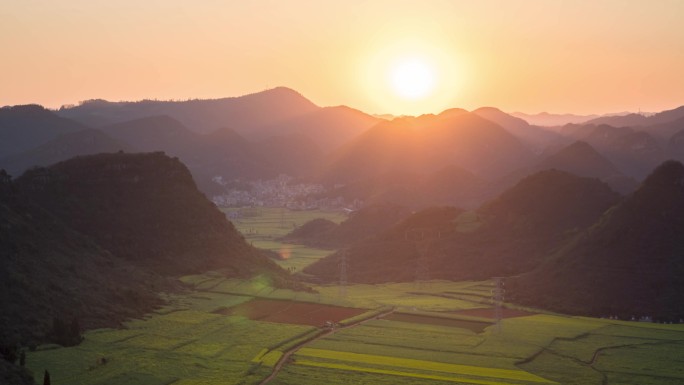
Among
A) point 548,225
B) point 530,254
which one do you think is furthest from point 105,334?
point 548,225

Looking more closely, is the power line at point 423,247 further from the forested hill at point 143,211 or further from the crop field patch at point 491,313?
the forested hill at point 143,211

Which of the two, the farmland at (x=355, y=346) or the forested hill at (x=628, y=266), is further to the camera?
the forested hill at (x=628, y=266)

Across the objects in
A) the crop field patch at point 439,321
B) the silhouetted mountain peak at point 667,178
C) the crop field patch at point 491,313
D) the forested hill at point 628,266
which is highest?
the silhouetted mountain peak at point 667,178

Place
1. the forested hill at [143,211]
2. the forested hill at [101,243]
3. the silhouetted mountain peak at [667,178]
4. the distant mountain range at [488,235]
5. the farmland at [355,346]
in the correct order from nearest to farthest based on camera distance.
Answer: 1. the farmland at [355,346]
2. the forested hill at [101,243]
3. the forested hill at [143,211]
4. the silhouetted mountain peak at [667,178]
5. the distant mountain range at [488,235]

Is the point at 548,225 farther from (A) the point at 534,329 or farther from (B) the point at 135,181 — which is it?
(B) the point at 135,181

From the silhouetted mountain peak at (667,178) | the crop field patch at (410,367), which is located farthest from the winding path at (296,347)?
the silhouetted mountain peak at (667,178)

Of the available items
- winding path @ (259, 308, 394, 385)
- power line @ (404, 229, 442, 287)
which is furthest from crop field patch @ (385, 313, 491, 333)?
power line @ (404, 229, 442, 287)
